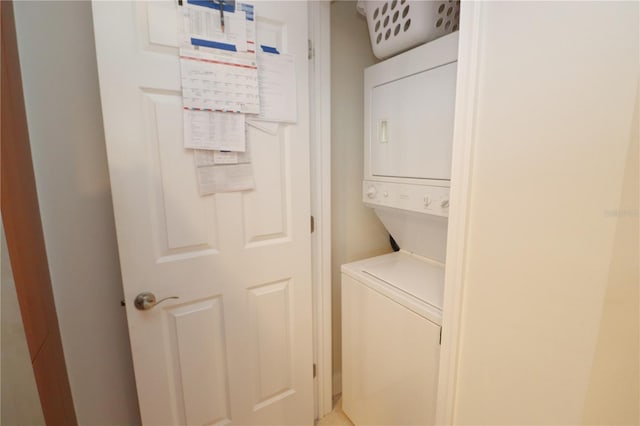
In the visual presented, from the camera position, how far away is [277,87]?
123 centimetres

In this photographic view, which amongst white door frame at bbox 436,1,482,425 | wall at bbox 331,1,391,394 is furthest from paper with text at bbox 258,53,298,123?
white door frame at bbox 436,1,482,425

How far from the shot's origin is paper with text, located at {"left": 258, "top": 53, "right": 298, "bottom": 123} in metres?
1.20

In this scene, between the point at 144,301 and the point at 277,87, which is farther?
the point at 277,87

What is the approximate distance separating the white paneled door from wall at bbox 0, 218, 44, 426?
0.32 meters

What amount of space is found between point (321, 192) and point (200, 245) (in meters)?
0.64

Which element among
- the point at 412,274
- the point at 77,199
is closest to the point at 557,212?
the point at 412,274

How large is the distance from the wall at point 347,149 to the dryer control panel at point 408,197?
17 cm

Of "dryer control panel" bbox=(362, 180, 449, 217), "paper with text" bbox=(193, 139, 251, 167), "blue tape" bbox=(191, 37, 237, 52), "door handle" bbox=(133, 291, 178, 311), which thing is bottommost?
"door handle" bbox=(133, 291, 178, 311)

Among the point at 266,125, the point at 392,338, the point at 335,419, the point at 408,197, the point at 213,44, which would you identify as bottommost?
the point at 335,419

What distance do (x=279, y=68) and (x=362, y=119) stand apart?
664mm

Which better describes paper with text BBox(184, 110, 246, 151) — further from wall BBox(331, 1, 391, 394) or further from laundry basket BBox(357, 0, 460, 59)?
laundry basket BBox(357, 0, 460, 59)

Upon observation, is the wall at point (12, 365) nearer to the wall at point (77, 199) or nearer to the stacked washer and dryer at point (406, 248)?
the wall at point (77, 199)

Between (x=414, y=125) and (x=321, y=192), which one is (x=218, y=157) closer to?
(x=321, y=192)

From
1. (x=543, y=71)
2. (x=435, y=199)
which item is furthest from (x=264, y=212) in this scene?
(x=543, y=71)
